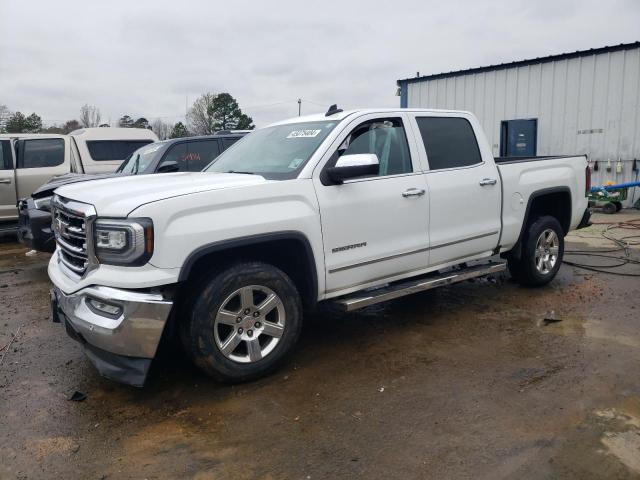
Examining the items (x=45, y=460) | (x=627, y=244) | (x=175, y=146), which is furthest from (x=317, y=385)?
(x=627, y=244)

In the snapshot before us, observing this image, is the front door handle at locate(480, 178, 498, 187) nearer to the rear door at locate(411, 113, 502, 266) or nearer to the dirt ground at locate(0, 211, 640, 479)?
the rear door at locate(411, 113, 502, 266)

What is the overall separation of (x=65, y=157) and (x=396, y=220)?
28.7 feet

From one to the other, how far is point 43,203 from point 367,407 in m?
5.10

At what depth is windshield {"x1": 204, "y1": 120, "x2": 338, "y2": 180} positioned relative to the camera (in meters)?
4.08

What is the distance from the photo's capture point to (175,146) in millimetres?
8070

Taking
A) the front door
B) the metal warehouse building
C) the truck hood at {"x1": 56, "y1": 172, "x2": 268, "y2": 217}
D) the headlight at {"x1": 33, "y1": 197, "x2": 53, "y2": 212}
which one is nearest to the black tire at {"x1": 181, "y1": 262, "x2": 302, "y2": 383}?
the front door

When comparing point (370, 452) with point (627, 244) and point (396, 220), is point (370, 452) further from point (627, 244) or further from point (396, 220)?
point (627, 244)

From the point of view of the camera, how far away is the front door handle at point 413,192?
171 inches

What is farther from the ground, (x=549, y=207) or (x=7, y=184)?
(x=7, y=184)

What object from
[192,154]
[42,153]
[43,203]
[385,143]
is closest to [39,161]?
[42,153]

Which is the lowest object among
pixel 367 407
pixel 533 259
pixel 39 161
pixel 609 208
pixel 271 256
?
pixel 609 208

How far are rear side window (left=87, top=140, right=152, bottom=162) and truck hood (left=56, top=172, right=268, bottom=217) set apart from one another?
8.24 meters

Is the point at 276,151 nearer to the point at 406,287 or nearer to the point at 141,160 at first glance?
the point at 406,287

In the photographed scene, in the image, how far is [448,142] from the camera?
497 centimetres
